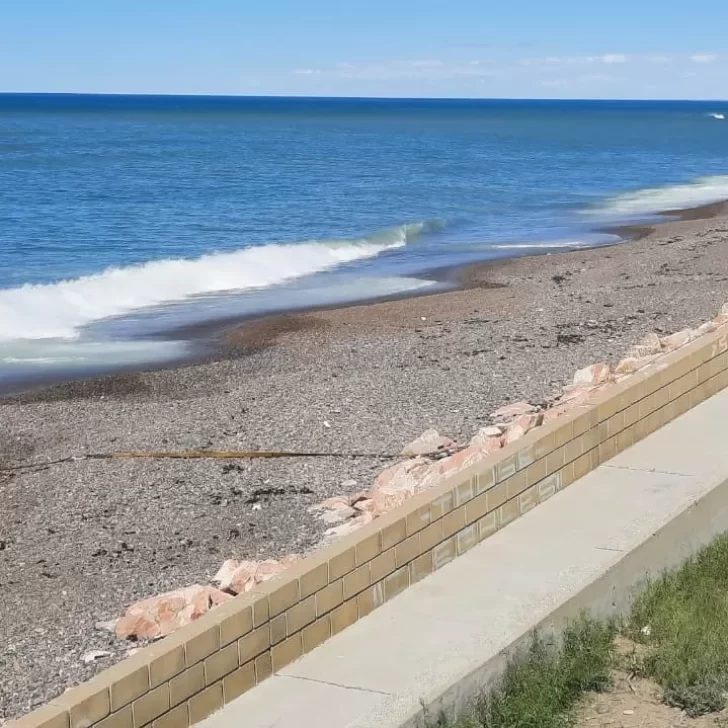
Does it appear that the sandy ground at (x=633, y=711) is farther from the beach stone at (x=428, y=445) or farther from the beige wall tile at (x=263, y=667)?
the beach stone at (x=428, y=445)

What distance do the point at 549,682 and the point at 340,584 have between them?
1.07 m

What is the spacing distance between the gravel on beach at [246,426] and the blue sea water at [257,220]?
2.75 m

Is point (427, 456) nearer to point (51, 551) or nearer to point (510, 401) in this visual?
point (510, 401)

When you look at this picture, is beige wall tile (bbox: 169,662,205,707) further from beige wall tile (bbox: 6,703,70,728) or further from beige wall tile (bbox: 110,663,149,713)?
beige wall tile (bbox: 6,703,70,728)

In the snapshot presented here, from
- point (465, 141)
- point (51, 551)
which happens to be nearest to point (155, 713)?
point (51, 551)

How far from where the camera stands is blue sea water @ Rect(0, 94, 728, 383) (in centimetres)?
2425

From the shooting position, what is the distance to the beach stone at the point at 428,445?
37.3 feet

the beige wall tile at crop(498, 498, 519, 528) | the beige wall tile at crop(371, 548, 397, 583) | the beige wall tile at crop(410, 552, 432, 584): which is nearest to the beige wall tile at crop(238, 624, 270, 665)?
the beige wall tile at crop(371, 548, 397, 583)

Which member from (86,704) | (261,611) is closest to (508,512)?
(261,611)

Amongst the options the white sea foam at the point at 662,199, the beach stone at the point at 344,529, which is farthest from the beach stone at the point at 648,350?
the white sea foam at the point at 662,199

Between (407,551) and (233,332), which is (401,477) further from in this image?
(233,332)

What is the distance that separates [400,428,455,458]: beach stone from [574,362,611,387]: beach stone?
161cm

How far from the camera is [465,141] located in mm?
102188

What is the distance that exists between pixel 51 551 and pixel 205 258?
22279 millimetres
